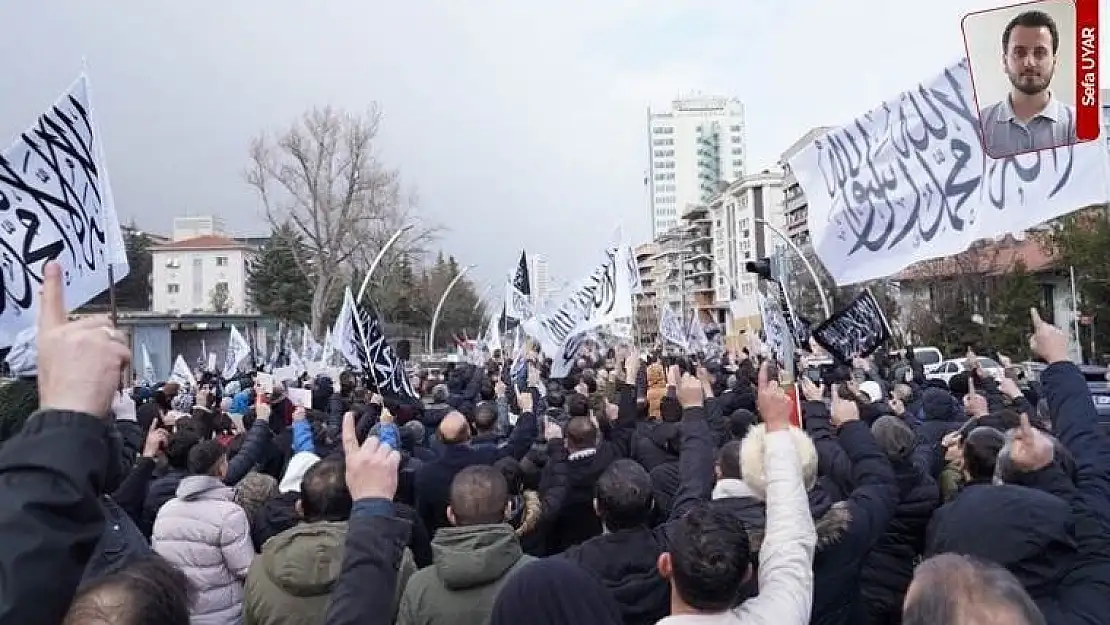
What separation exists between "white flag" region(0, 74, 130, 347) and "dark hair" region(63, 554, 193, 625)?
3806 mm

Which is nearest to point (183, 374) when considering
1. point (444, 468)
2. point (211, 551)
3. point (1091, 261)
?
point (444, 468)

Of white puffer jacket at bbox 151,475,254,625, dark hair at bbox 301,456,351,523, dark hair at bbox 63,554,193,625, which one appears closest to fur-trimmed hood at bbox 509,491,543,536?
white puffer jacket at bbox 151,475,254,625

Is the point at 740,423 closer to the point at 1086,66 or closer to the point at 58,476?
the point at 1086,66

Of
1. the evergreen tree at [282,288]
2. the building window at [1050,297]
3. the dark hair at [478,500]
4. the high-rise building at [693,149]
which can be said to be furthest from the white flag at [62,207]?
the high-rise building at [693,149]

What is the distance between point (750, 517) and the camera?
311 cm

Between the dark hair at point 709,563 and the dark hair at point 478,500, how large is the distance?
38.9 inches

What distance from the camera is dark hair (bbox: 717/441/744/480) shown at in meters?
3.61

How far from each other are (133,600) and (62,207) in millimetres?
4496

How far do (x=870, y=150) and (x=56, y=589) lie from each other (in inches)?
215

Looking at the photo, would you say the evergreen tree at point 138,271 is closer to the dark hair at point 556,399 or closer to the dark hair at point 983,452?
the dark hair at point 556,399

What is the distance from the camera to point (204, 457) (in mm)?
4895

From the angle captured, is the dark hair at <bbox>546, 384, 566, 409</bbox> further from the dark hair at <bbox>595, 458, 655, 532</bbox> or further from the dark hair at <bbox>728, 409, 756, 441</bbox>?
the dark hair at <bbox>595, 458, 655, 532</bbox>

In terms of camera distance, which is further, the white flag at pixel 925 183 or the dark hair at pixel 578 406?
the dark hair at pixel 578 406

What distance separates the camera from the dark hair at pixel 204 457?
4.86 m
